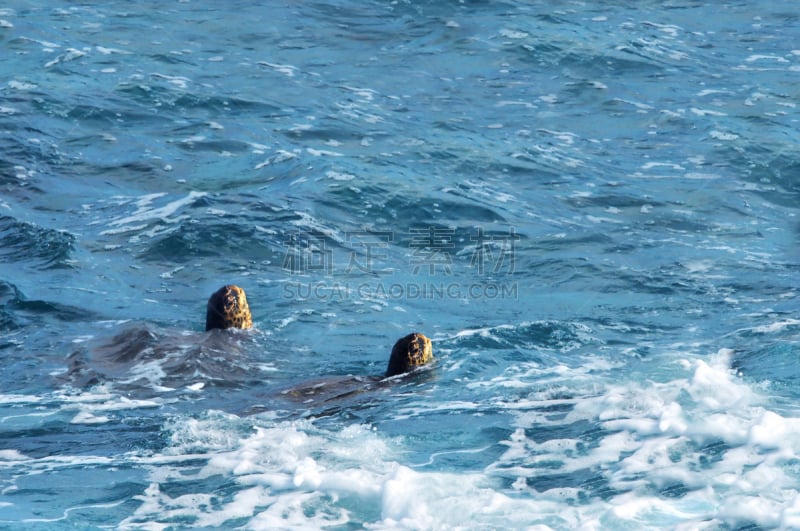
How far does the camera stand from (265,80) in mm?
17438

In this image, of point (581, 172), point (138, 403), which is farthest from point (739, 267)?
point (138, 403)

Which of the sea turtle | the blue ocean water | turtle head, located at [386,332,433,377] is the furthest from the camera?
the sea turtle

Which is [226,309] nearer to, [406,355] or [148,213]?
[406,355]

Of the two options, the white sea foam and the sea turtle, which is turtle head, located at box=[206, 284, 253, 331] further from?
the white sea foam

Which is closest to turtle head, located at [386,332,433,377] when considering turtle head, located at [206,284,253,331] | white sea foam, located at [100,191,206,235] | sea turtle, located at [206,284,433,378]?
sea turtle, located at [206,284,433,378]

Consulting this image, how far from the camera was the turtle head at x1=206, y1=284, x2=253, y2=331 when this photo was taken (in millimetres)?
10055

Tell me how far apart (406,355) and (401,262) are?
2892 mm

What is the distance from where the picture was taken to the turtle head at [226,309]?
33.0 feet

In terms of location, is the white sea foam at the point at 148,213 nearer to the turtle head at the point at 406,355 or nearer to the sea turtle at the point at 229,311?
the sea turtle at the point at 229,311

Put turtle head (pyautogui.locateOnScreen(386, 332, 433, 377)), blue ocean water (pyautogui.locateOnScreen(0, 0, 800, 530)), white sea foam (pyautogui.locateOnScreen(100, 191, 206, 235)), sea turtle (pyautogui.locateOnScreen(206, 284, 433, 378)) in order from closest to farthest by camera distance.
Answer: blue ocean water (pyautogui.locateOnScreen(0, 0, 800, 530)) → turtle head (pyautogui.locateOnScreen(386, 332, 433, 377)) → sea turtle (pyautogui.locateOnScreen(206, 284, 433, 378)) → white sea foam (pyautogui.locateOnScreen(100, 191, 206, 235))

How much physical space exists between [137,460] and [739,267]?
21.6ft

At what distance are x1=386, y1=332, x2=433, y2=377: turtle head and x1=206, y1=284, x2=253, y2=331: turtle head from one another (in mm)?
1590

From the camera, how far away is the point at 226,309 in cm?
1006

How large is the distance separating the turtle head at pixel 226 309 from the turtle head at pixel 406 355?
62.6 inches
